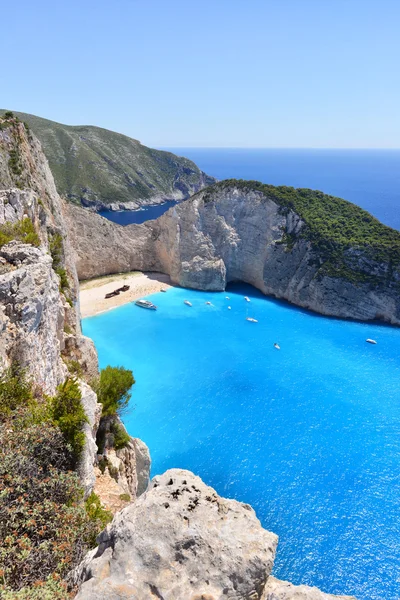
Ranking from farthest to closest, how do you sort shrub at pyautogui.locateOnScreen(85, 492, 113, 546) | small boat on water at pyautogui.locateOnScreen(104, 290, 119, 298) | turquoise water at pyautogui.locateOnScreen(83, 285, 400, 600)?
small boat on water at pyautogui.locateOnScreen(104, 290, 119, 298) < turquoise water at pyautogui.locateOnScreen(83, 285, 400, 600) < shrub at pyautogui.locateOnScreen(85, 492, 113, 546)

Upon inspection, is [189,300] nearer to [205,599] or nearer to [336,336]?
[336,336]

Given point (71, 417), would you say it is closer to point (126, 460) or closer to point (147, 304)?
point (126, 460)

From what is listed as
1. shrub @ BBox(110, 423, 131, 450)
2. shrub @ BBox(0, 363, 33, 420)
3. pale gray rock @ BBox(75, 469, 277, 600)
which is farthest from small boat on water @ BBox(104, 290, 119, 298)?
pale gray rock @ BBox(75, 469, 277, 600)

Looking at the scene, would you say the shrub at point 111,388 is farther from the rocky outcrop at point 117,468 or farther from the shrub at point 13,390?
the shrub at point 13,390

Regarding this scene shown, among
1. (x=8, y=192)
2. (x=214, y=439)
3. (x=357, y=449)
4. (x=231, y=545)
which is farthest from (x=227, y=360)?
(x=231, y=545)

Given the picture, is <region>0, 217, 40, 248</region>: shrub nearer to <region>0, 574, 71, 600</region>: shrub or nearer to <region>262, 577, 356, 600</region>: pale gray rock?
<region>0, 574, 71, 600</region>: shrub

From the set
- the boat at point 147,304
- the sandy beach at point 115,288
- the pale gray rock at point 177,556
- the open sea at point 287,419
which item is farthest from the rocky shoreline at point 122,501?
the boat at point 147,304
